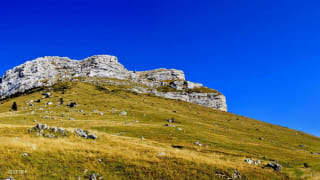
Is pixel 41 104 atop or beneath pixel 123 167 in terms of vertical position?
atop

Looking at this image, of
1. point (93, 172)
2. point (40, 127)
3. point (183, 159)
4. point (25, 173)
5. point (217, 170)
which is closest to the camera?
point (25, 173)

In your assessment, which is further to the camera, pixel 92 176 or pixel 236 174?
pixel 236 174

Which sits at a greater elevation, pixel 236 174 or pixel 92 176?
pixel 236 174

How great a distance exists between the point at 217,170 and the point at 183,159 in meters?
3.84

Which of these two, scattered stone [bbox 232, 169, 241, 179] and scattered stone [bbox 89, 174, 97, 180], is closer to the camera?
scattered stone [bbox 89, 174, 97, 180]

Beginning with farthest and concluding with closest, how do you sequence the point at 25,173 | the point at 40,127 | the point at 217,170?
the point at 40,127 → the point at 217,170 → the point at 25,173

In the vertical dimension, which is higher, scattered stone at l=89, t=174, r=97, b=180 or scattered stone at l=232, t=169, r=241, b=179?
scattered stone at l=232, t=169, r=241, b=179

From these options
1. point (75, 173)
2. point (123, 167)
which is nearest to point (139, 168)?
point (123, 167)

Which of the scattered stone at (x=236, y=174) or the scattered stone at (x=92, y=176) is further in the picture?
the scattered stone at (x=236, y=174)

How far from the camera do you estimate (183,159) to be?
22.5 meters

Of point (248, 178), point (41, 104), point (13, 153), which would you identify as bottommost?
point (248, 178)

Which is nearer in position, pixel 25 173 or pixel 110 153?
pixel 25 173

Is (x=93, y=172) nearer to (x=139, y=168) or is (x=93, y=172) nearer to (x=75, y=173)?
(x=75, y=173)

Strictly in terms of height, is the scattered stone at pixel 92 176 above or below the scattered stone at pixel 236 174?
below
